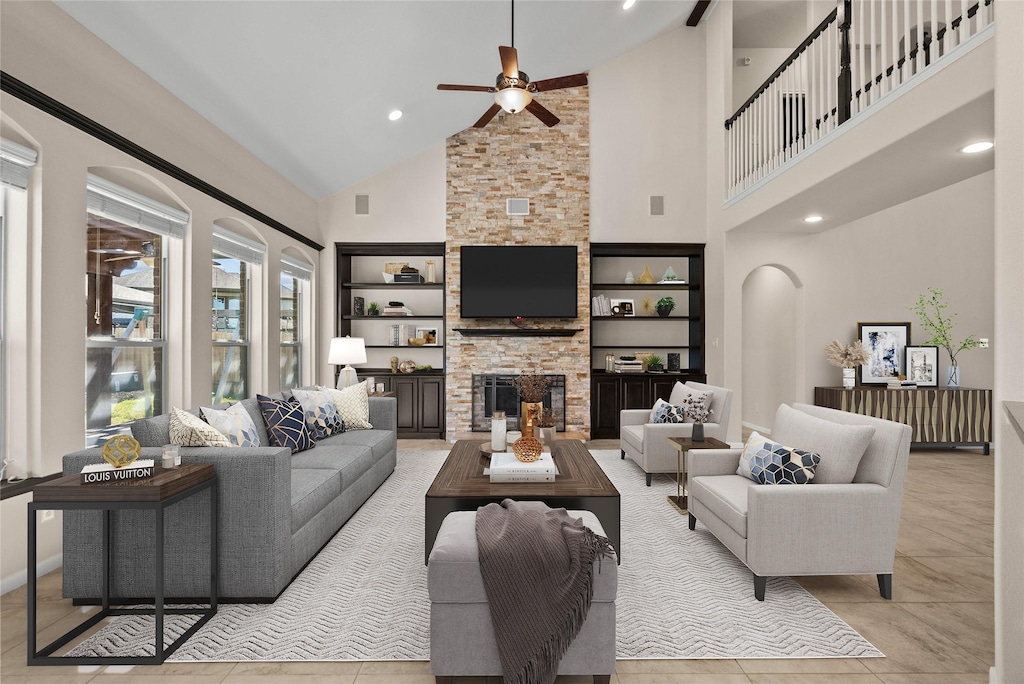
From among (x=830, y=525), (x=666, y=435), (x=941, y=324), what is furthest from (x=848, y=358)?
(x=830, y=525)

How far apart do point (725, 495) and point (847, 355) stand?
170 inches

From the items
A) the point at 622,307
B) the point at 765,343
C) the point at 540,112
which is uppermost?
the point at 540,112

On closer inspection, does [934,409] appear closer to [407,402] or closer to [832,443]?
[832,443]

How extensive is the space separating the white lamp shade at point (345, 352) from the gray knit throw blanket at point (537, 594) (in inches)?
153

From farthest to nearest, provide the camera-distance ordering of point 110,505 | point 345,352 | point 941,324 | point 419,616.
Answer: point 941,324, point 345,352, point 419,616, point 110,505

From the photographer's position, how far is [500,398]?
6.88 meters

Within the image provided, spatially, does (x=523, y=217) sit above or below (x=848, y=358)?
above

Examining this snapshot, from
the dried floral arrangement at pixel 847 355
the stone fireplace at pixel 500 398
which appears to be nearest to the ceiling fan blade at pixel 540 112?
the stone fireplace at pixel 500 398

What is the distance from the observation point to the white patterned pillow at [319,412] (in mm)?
4227

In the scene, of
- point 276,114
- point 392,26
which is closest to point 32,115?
point 276,114

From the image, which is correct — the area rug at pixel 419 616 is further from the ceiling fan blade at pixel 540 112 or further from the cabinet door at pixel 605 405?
the cabinet door at pixel 605 405

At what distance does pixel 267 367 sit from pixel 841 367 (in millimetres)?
6420

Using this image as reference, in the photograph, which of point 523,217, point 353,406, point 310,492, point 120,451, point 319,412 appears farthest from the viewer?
point 523,217

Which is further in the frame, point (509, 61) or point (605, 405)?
point (605, 405)
